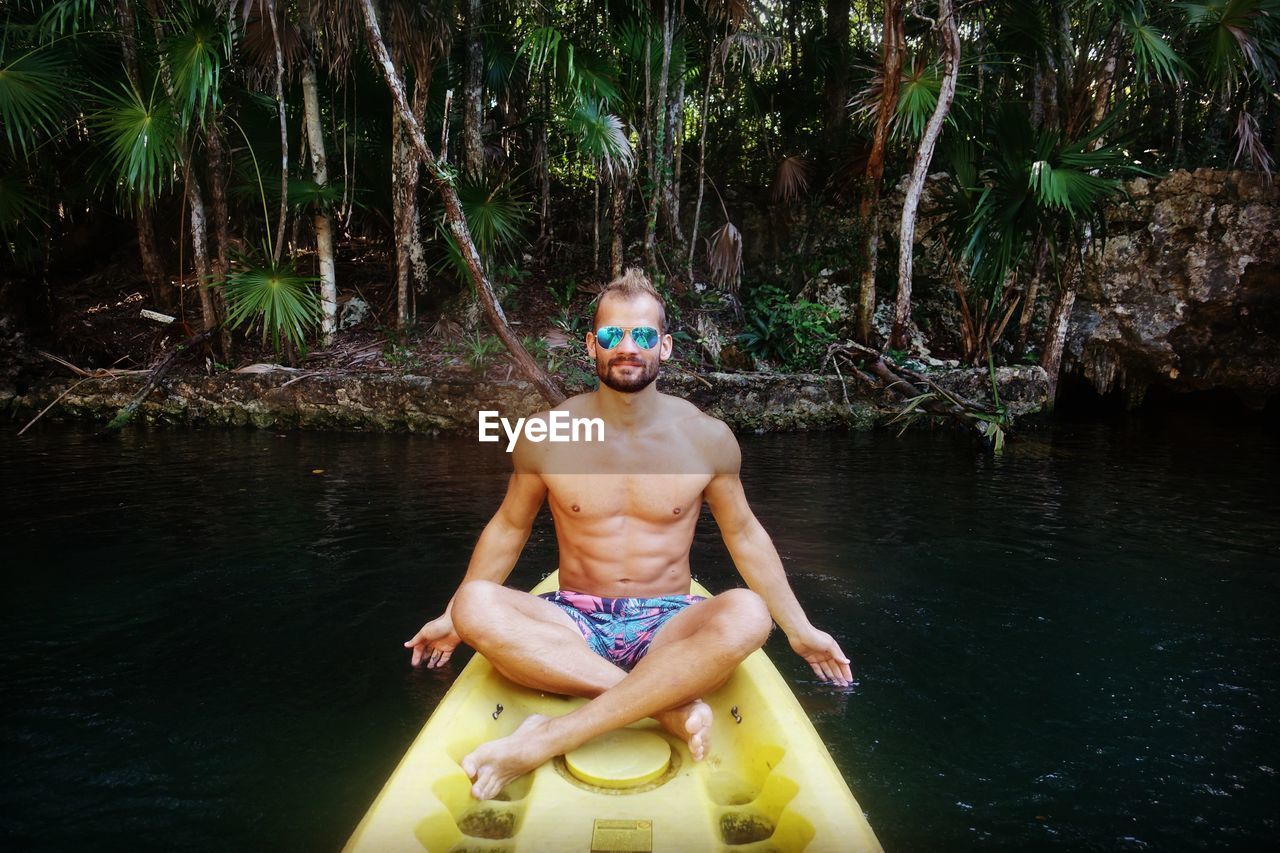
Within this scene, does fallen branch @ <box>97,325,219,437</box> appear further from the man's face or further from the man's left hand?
the man's left hand

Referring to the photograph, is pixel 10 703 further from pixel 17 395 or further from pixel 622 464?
pixel 17 395

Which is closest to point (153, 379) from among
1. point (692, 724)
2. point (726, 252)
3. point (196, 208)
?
point (196, 208)

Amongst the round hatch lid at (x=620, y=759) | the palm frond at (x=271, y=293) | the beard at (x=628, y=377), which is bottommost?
the round hatch lid at (x=620, y=759)

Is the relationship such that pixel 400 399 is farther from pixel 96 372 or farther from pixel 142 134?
pixel 96 372

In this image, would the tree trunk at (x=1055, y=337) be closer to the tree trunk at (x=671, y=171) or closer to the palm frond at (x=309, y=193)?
the tree trunk at (x=671, y=171)

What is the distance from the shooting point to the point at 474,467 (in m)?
7.45

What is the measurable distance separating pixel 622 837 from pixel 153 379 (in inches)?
384

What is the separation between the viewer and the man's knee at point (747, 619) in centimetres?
209

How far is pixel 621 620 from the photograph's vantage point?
2494 millimetres

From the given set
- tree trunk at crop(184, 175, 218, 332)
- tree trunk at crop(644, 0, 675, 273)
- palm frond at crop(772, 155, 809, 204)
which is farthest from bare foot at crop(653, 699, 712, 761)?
palm frond at crop(772, 155, 809, 204)

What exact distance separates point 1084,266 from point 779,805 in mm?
11018

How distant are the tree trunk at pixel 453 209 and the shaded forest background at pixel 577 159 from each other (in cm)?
4

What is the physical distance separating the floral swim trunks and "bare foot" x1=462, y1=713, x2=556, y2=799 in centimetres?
47

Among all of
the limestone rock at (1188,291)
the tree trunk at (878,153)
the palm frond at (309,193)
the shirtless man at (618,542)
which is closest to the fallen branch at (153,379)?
the palm frond at (309,193)
